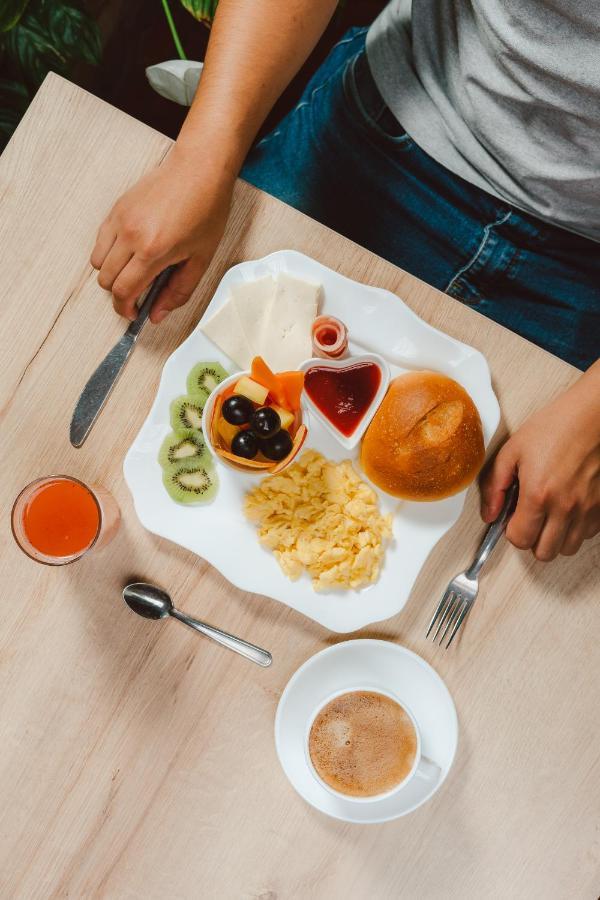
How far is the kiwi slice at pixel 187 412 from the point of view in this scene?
1.21 m

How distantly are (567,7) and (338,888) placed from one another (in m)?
1.42

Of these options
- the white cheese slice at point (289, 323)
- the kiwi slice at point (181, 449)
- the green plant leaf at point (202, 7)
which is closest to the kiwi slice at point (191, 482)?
the kiwi slice at point (181, 449)

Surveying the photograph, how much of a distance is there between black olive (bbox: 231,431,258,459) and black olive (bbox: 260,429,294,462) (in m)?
0.01

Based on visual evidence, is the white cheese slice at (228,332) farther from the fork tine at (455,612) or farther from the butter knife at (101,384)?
the fork tine at (455,612)

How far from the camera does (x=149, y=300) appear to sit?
1.19 m

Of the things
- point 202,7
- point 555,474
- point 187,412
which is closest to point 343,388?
point 187,412

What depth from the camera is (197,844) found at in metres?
1.26

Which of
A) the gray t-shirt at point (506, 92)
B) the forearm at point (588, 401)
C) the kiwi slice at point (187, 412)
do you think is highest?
the gray t-shirt at point (506, 92)

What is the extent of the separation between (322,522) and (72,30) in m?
1.10

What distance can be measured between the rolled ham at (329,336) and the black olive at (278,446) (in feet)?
0.50

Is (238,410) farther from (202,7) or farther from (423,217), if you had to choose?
(202,7)

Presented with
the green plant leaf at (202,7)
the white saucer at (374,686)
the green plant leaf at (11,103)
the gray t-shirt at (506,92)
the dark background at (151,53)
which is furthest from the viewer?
the dark background at (151,53)

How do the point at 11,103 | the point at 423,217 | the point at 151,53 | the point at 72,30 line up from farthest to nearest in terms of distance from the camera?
1. the point at 151,53
2. the point at 11,103
3. the point at 72,30
4. the point at 423,217

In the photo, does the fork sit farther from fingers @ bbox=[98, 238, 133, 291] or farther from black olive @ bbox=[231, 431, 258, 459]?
fingers @ bbox=[98, 238, 133, 291]
